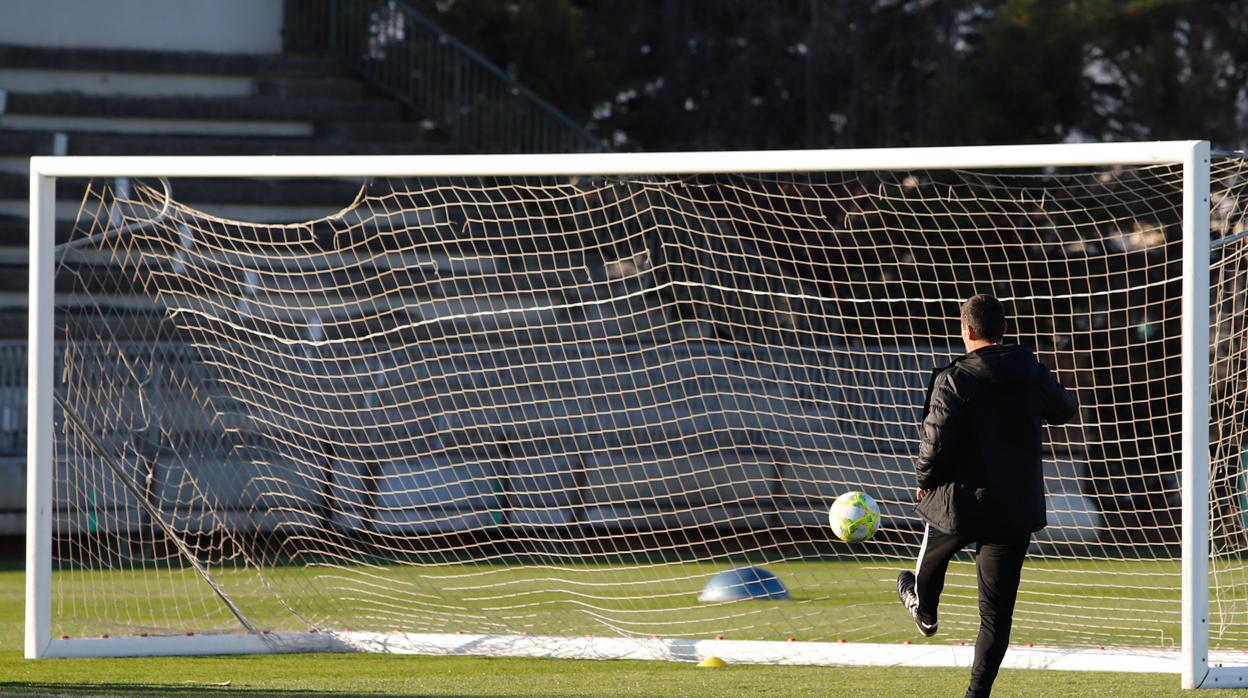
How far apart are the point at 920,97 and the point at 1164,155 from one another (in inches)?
557

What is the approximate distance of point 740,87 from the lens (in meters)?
20.1

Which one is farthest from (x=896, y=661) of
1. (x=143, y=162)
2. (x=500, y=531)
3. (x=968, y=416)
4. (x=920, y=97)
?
(x=920, y=97)

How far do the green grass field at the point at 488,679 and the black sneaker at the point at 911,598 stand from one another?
611mm

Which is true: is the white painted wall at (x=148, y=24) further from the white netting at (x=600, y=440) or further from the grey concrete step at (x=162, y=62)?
the white netting at (x=600, y=440)

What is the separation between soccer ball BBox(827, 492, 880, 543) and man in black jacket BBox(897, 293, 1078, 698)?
824 mm

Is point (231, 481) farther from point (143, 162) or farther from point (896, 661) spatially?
point (896, 661)

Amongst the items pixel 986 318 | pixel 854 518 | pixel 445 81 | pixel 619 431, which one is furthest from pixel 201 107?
pixel 986 318

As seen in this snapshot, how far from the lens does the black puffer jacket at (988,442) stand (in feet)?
16.4

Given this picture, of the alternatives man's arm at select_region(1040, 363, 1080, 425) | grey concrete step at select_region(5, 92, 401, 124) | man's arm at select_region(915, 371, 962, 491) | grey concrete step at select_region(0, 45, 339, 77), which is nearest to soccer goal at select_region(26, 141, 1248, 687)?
man's arm at select_region(1040, 363, 1080, 425)

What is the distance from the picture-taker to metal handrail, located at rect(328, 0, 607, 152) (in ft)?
55.0

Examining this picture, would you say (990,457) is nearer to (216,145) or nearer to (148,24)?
(216,145)

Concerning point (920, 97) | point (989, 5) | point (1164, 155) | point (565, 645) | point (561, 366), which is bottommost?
point (565, 645)

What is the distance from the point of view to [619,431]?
12023mm

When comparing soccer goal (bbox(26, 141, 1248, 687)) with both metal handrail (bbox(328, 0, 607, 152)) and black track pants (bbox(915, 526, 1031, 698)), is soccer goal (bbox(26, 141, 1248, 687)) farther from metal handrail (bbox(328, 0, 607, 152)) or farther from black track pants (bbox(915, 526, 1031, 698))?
metal handrail (bbox(328, 0, 607, 152))
